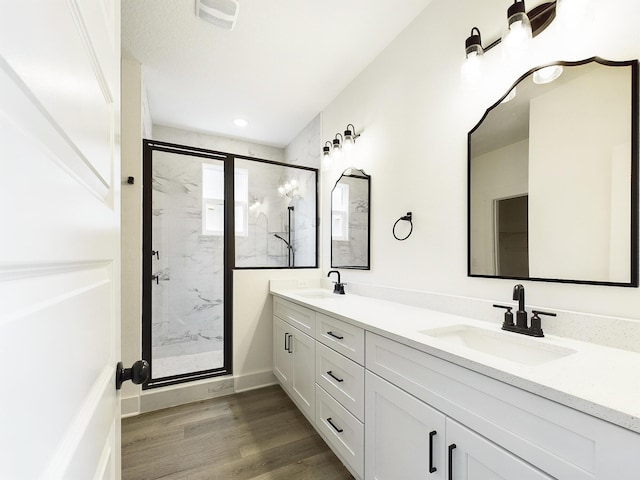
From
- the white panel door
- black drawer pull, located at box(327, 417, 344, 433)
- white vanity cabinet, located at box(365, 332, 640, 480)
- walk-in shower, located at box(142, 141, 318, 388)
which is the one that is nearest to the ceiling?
walk-in shower, located at box(142, 141, 318, 388)

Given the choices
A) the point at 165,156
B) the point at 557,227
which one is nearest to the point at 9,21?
the point at 557,227

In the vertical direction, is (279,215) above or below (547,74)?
below

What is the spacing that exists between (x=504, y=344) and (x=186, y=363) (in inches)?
97.8

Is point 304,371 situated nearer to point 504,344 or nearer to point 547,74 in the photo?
point 504,344

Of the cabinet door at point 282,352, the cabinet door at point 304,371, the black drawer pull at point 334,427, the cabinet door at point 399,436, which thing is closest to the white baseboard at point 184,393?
the cabinet door at point 282,352

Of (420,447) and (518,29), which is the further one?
(518,29)

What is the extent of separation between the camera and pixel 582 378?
77 cm

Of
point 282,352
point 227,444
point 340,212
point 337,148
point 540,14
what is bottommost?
point 227,444

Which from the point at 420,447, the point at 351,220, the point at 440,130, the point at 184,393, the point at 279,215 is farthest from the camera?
the point at 279,215

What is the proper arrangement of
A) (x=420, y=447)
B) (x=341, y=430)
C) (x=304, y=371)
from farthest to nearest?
(x=304, y=371)
(x=341, y=430)
(x=420, y=447)

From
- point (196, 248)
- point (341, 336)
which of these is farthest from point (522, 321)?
point (196, 248)

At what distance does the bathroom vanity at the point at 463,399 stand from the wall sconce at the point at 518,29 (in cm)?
121

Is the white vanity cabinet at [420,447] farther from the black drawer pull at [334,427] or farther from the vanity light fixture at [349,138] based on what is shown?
the vanity light fixture at [349,138]

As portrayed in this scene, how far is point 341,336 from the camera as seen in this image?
61.8 inches
